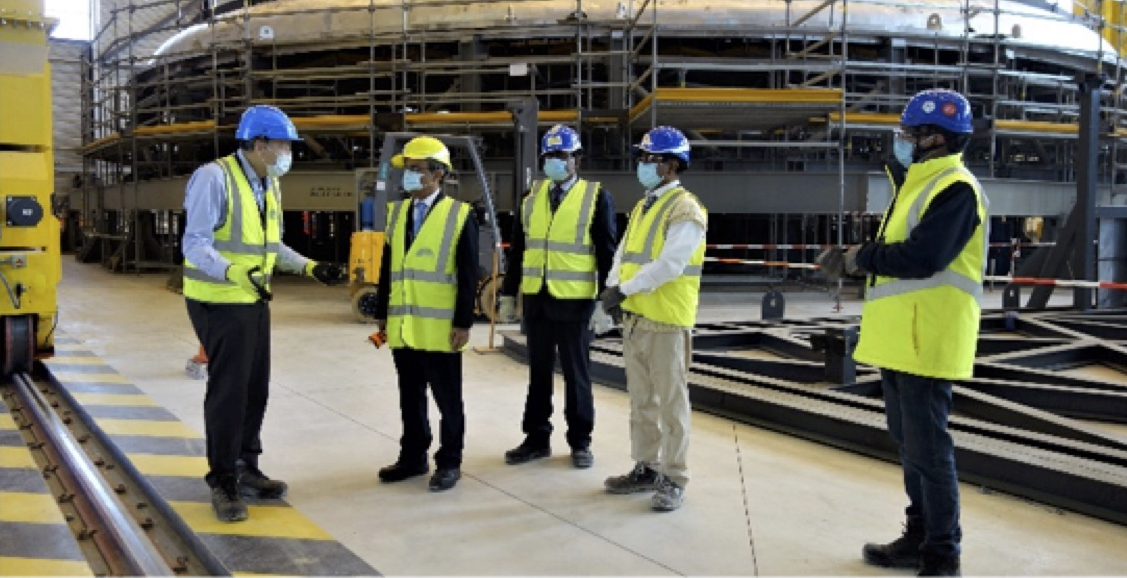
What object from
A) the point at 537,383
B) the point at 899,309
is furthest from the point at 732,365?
the point at 899,309

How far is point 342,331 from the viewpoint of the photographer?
11.5 m

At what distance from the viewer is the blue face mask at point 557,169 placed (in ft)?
18.1

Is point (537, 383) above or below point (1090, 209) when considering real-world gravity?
below

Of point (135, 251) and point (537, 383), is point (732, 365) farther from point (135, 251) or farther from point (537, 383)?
point (135, 251)

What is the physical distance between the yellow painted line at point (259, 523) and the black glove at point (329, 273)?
3.87 feet

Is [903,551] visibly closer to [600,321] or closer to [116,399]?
[600,321]

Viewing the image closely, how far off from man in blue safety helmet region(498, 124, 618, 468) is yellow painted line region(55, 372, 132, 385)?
4.44 m

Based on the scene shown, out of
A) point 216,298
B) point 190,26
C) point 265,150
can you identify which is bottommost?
point 216,298

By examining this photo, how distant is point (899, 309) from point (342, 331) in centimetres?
884

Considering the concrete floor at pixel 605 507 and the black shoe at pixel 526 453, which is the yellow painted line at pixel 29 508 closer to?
the concrete floor at pixel 605 507

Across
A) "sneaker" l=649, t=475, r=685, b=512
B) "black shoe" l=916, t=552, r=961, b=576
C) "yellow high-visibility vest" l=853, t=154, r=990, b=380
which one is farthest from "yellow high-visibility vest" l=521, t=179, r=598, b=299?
"black shoe" l=916, t=552, r=961, b=576

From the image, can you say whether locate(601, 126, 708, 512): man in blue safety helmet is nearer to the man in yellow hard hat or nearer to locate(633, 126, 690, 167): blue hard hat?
locate(633, 126, 690, 167): blue hard hat

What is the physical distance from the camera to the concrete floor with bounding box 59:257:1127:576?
3967 millimetres

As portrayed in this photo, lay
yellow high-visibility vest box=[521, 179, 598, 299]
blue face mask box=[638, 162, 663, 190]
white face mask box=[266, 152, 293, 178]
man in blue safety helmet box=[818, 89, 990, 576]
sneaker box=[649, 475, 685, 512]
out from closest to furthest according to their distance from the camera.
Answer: man in blue safety helmet box=[818, 89, 990, 576] → sneaker box=[649, 475, 685, 512] → white face mask box=[266, 152, 293, 178] → blue face mask box=[638, 162, 663, 190] → yellow high-visibility vest box=[521, 179, 598, 299]
